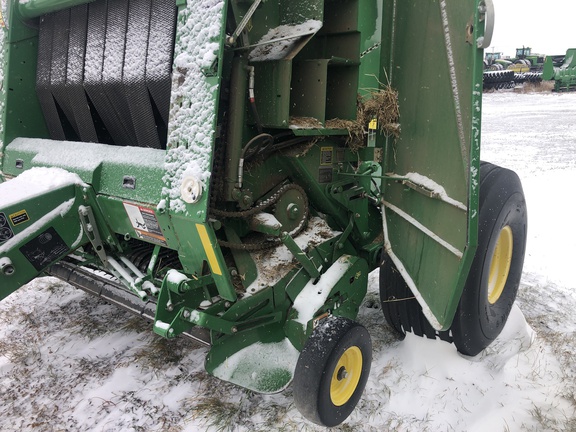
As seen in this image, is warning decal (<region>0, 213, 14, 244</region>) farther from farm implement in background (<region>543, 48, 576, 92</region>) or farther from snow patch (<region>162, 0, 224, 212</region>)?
farm implement in background (<region>543, 48, 576, 92</region>)

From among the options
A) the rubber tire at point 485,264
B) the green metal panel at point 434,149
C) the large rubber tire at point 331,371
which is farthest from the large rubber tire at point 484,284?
the large rubber tire at point 331,371

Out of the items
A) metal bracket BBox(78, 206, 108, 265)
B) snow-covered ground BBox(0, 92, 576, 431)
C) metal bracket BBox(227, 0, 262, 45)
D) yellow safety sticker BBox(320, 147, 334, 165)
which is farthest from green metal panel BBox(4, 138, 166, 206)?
snow-covered ground BBox(0, 92, 576, 431)

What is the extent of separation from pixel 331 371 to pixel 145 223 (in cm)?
123

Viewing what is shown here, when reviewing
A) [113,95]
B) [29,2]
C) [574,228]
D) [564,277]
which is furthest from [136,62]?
[574,228]

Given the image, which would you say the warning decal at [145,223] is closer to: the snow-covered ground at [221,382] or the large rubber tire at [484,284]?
the snow-covered ground at [221,382]

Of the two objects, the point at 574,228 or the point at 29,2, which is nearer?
the point at 29,2

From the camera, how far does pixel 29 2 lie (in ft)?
10.6

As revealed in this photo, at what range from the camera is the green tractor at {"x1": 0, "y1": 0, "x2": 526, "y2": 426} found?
2328 millimetres

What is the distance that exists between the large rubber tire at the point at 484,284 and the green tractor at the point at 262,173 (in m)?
0.01

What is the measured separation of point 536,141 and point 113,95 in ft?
38.1

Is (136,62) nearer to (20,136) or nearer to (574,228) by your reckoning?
(20,136)

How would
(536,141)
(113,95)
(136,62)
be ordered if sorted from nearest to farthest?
1. (136,62)
2. (113,95)
3. (536,141)

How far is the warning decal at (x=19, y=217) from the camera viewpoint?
2.51 m

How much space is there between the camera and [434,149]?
2.58m
